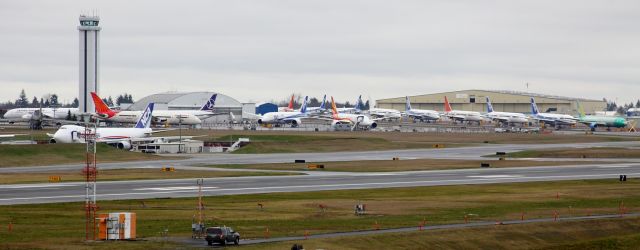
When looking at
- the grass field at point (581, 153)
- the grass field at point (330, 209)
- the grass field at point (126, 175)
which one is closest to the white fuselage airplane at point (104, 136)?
the grass field at point (126, 175)

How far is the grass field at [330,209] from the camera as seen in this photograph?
56219 millimetres

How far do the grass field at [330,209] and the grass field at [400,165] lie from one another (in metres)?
25.0

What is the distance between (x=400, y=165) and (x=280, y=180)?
27470mm

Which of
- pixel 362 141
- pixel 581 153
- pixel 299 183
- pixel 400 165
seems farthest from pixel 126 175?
pixel 362 141

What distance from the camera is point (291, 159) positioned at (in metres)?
132

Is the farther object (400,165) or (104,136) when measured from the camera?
(104,136)

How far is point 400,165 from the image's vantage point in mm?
119125

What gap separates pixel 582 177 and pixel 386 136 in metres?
94.3

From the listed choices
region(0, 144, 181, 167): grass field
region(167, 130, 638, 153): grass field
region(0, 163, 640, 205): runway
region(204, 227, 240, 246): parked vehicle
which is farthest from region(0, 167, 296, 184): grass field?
region(204, 227, 240, 246): parked vehicle

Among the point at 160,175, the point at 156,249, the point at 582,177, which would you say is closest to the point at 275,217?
the point at 156,249

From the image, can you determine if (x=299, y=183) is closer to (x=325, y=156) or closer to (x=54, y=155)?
(x=54, y=155)

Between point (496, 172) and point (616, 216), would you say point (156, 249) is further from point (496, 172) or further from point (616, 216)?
point (496, 172)

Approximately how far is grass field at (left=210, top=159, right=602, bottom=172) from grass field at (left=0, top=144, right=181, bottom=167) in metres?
20.2

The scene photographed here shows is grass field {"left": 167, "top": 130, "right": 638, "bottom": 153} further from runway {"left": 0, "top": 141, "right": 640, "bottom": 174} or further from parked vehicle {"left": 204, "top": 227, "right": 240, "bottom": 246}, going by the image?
parked vehicle {"left": 204, "top": 227, "right": 240, "bottom": 246}
